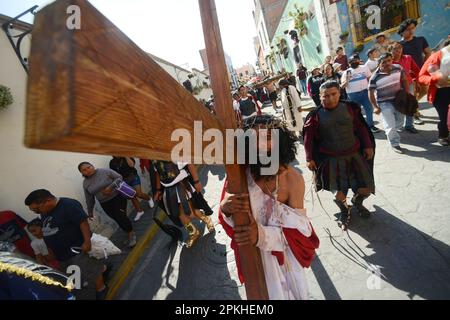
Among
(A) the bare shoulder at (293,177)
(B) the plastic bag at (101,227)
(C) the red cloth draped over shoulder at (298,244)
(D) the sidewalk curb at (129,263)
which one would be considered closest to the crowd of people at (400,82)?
(A) the bare shoulder at (293,177)

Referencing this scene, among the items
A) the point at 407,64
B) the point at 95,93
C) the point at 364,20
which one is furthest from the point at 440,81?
the point at 364,20

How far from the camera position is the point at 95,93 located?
42 cm

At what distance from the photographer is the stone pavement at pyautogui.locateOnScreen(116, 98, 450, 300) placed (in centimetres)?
262

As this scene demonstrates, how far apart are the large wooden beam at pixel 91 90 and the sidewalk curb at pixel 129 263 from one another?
4.06 m

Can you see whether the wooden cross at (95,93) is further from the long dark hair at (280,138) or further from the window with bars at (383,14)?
the window with bars at (383,14)

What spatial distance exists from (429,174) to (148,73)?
4.74m

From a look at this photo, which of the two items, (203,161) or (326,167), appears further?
(326,167)

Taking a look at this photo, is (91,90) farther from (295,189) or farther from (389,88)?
(389,88)

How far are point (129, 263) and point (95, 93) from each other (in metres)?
4.63

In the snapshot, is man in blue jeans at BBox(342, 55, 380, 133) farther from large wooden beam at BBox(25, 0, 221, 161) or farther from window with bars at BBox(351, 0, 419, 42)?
large wooden beam at BBox(25, 0, 221, 161)

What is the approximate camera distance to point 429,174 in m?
3.92

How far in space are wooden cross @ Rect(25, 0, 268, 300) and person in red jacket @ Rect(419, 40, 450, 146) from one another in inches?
192
